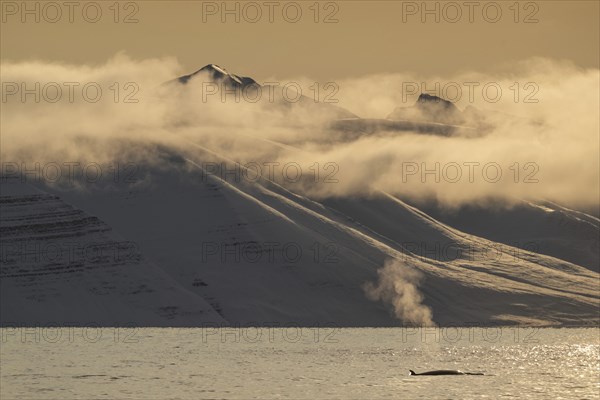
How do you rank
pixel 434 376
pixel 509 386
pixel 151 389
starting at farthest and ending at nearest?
pixel 434 376 < pixel 509 386 < pixel 151 389

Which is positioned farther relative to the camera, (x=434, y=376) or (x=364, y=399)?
(x=434, y=376)

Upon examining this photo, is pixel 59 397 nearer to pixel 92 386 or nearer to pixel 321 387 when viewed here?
pixel 92 386

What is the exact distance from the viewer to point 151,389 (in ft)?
484

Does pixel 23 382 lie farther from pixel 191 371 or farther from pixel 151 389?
pixel 191 371

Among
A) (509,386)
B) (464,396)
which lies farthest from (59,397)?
(509,386)

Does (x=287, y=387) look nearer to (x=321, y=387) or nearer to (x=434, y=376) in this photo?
(x=321, y=387)

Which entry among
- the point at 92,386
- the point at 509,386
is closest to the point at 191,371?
the point at 92,386

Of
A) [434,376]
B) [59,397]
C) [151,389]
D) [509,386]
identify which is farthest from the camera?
[434,376]

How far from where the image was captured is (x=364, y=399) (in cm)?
13638

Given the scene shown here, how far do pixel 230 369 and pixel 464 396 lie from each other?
55.8 metres

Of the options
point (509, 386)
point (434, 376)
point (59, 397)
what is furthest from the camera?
point (434, 376)

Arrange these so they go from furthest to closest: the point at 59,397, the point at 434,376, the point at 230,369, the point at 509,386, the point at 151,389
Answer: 1. the point at 230,369
2. the point at 434,376
3. the point at 509,386
4. the point at 151,389
5. the point at 59,397

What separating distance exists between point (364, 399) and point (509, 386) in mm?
31031

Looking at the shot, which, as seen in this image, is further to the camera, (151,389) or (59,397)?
(151,389)
